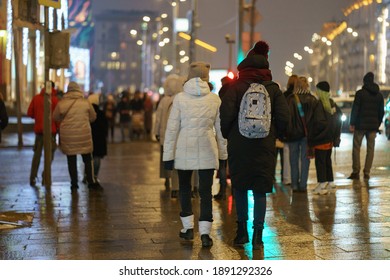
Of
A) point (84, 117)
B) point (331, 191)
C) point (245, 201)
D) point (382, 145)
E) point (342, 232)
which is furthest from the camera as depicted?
point (382, 145)

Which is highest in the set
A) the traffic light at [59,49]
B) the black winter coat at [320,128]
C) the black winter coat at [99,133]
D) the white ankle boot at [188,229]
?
the traffic light at [59,49]

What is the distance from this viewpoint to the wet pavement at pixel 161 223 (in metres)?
Result: 7.62

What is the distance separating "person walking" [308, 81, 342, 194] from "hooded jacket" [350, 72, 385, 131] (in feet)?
5.20

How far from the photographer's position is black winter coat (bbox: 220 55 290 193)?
772 centimetres

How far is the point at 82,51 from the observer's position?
250 feet

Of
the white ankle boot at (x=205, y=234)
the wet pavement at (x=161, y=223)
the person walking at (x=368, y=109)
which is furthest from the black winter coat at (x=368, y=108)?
the white ankle boot at (x=205, y=234)

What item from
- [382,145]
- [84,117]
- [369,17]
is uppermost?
[369,17]

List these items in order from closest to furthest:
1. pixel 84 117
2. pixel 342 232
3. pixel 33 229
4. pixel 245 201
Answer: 1. pixel 245 201
2. pixel 342 232
3. pixel 33 229
4. pixel 84 117

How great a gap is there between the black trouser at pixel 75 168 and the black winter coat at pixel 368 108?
427cm

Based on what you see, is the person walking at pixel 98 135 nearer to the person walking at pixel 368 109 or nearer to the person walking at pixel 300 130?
the person walking at pixel 300 130

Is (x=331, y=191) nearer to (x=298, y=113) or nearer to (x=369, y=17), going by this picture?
(x=298, y=113)

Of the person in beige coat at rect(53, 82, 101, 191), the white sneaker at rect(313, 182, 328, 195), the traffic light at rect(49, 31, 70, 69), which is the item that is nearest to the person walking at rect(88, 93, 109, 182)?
the person in beige coat at rect(53, 82, 101, 191)

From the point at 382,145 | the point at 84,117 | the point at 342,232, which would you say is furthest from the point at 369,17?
the point at 342,232
